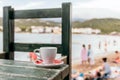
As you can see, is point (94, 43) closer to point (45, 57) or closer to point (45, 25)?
point (45, 25)

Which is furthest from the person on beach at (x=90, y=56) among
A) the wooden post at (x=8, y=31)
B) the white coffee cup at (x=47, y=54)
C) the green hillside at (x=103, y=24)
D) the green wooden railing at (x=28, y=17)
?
the white coffee cup at (x=47, y=54)

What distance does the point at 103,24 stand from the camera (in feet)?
6.56

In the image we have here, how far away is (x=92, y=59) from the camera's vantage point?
2064 mm

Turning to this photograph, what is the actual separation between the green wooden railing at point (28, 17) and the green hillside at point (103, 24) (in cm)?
55

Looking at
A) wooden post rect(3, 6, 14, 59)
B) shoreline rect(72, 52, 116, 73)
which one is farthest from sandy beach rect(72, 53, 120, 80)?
wooden post rect(3, 6, 14, 59)

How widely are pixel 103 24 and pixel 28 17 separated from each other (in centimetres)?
89

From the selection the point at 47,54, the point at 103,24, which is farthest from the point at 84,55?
the point at 47,54

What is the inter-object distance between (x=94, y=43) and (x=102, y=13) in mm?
359

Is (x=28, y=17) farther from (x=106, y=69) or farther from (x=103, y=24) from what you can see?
(x=106, y=69)

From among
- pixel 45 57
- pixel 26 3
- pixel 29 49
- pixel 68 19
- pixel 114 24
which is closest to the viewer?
pixel 45 57

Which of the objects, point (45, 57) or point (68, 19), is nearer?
point (45, 57)

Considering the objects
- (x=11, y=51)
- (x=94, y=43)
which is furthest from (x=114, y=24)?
(x=11, y=51)

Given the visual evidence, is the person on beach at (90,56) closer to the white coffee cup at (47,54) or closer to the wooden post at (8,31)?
the wooden post at (8,31)

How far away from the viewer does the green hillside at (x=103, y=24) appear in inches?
77.2
